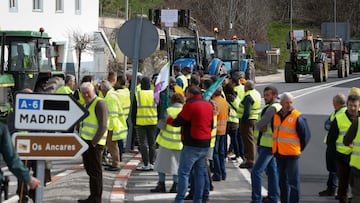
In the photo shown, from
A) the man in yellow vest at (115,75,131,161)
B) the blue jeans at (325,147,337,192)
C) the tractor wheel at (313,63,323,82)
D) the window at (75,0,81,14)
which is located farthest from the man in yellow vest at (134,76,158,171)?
the window at (75,0,81,14)

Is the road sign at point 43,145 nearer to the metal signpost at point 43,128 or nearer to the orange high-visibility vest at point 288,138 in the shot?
the metal signpost at point 43,128

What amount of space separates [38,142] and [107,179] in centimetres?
590

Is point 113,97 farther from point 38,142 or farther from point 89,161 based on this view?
point 38,142

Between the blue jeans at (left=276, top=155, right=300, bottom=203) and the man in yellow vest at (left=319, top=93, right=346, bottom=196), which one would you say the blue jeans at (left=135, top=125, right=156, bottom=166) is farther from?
the blue jeans at (left=276, top=155, right=300, bottom=203)

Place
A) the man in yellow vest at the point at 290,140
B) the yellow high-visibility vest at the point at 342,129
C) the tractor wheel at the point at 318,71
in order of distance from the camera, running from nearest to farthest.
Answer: the man in yellow vest at the point at 290,140, the yellow high-visibility vest at the point at 342,129, the tractor wheel at the point at 318,71

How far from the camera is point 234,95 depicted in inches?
609

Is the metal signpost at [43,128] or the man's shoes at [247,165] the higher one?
the metal signpost at [43,128]

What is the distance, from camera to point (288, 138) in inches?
413

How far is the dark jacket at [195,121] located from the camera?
10586 mm

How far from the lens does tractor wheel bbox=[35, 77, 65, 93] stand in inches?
780

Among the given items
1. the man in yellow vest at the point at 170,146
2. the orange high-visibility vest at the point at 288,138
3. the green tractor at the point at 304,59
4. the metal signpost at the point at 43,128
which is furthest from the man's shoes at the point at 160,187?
the green tractor at the point at 304,59

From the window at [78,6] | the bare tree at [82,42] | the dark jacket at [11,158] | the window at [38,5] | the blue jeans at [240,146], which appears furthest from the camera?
the window at [78,6]

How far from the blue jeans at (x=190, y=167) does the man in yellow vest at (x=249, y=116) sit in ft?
12.1

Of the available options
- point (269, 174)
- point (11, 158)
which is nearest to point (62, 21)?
point (269, 174)
